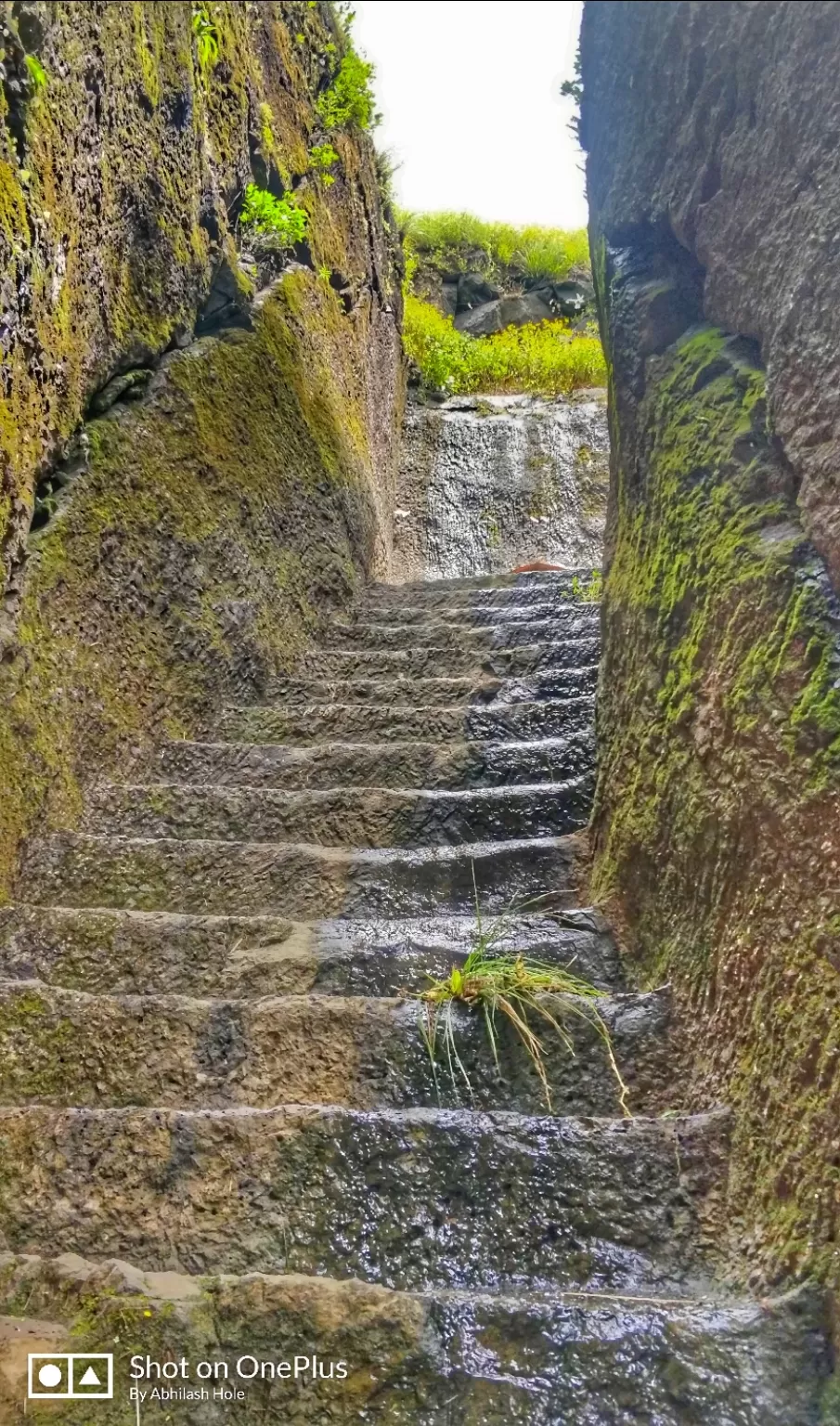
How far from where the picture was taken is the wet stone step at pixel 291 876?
2.36 m

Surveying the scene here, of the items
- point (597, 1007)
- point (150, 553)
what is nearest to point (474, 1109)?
point (597, 1007)

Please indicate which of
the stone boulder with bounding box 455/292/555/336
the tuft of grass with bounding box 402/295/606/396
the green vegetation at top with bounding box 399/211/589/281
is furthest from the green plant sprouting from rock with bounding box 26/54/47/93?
the green vegetation at top with bounding box 399/211/589/281

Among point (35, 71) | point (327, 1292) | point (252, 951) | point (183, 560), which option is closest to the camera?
point (327, 1292)

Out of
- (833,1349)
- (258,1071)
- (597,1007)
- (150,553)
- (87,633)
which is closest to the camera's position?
(833,1349)

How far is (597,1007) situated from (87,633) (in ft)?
5.92

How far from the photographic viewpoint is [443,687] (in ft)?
11.6

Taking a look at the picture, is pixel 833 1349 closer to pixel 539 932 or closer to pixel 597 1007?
pixel 597 1007

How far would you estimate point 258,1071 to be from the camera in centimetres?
180

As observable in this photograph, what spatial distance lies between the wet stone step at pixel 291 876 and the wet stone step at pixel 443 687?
0.97 m

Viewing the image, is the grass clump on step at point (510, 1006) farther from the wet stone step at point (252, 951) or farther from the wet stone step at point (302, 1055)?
the wet stone step at point (252, 951)

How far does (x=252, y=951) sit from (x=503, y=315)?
10.9 meters

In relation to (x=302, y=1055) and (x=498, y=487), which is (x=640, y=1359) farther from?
(x=498, y=487)

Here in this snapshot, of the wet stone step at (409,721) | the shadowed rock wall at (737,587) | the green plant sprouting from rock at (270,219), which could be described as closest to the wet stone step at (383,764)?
the wet stone step at (409,721)

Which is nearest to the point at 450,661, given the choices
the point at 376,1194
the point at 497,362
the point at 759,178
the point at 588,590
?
the point at 588,590
